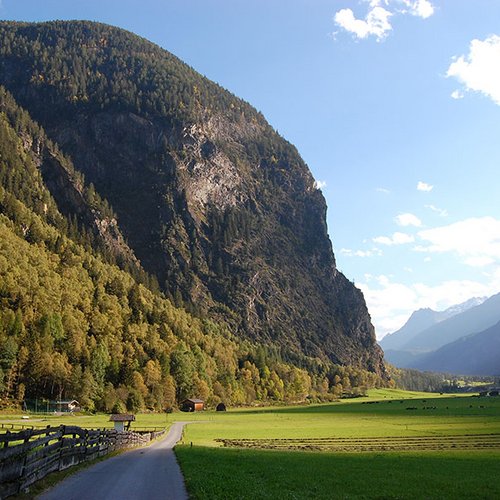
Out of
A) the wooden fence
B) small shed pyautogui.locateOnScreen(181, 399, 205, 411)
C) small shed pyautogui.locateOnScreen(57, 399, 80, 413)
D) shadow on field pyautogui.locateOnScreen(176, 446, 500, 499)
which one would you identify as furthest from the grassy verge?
small shed pyautogui.locateOnScreen(181, 399, 205, 411)

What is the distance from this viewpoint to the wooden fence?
16.4m

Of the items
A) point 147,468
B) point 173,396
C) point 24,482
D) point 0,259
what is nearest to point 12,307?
point 0,259

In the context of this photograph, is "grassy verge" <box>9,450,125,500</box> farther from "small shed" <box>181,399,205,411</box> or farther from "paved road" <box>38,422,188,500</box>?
"small shed" <box>181,399,205,411</box>

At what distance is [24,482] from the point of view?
17828 mm

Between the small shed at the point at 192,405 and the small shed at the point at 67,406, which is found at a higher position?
the small shed at the point at 67,406

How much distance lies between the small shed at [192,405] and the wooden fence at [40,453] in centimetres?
13222

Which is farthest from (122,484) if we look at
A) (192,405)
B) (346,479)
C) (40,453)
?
(192,405)

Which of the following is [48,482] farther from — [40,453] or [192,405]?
[192,405]

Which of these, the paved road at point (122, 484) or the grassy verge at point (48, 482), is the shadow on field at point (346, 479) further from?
the grassy verge at point (48, 482)

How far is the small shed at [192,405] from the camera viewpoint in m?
167

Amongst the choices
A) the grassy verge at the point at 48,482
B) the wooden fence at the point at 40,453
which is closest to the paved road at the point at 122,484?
the grassy verge at the point at 48,482

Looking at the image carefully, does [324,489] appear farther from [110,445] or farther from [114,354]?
[114,354]

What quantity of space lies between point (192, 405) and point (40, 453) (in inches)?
6084

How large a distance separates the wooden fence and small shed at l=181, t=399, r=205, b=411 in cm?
13222
